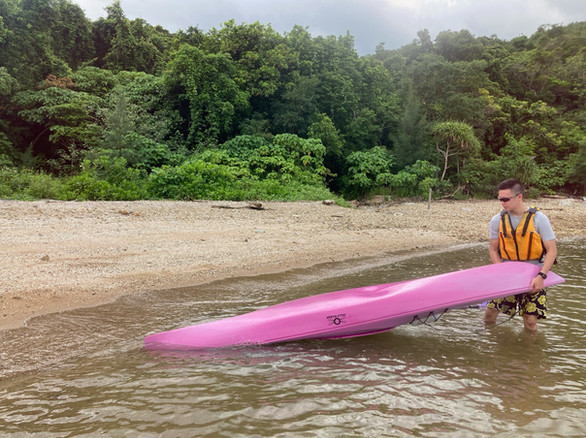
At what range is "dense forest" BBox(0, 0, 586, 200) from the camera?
554 inches

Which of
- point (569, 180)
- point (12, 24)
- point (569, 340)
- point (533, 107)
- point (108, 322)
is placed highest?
point (12, 24)

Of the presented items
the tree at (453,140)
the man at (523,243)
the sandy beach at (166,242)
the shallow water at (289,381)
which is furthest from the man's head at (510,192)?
the tree at (453,140)

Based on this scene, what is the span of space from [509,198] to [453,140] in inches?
581

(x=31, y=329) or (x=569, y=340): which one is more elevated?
(x=31, y=329)

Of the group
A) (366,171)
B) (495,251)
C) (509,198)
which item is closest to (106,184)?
(495,251)

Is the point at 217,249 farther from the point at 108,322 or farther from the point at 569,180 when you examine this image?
the point at 569,180

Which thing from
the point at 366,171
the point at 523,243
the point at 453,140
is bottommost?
the point at 523,243

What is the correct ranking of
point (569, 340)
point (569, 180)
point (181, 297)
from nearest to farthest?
point (569, 340), point (181, 297), point (569, 180)

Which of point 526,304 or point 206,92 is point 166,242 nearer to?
point 526,304

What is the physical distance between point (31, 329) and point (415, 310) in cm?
331

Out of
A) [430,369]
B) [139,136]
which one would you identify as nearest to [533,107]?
[139,136]

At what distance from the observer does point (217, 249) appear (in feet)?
20.8

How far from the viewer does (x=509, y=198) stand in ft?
10.4

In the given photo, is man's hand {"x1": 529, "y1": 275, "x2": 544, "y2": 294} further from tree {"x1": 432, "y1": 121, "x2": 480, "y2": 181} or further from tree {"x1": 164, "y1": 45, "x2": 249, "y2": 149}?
tree {"x1": 432, "y1": 121, "x2": 480, "y2": 181}
